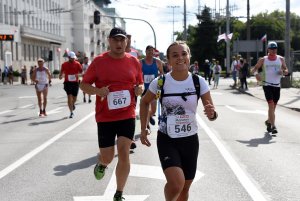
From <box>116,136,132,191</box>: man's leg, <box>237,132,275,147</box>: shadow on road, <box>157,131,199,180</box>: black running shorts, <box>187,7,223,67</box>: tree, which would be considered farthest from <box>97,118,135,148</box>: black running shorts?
<box>187,7,223,67</box>: tree

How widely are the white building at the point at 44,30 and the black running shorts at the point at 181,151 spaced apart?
37640mm

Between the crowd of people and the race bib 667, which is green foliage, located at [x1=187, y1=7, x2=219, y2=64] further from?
the race bib 667

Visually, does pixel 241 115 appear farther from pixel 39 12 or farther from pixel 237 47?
pixel 39 12

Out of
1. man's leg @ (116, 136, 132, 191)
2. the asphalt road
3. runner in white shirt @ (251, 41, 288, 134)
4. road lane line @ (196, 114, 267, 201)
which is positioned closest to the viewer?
man's leg @ (116, 136, 132, 191)

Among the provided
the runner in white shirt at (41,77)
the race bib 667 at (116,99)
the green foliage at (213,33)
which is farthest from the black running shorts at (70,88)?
the green foliage at (213,33)

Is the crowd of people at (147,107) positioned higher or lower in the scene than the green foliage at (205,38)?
lower

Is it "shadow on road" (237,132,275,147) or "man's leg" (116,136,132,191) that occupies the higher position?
"man's leg" (116,136,132,191)

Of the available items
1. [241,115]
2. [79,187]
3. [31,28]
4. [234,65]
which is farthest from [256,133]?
[31,28]

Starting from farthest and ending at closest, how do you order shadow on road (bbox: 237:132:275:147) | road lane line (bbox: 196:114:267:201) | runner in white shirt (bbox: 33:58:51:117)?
1. runner in white shirt (bbox: 33:58:51:117)
2. shadow on road (bbox: 237:132:275:147)
3. road lane line (bbox: 196:114:267:201)

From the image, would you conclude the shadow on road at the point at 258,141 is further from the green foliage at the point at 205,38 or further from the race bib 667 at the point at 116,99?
the green foliage at the point at 205,38

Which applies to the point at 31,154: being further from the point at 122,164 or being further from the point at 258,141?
the point at 258,141

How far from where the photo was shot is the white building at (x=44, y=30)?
2431 inches

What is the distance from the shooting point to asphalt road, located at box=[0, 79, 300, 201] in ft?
20.4

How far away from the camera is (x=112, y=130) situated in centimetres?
599
